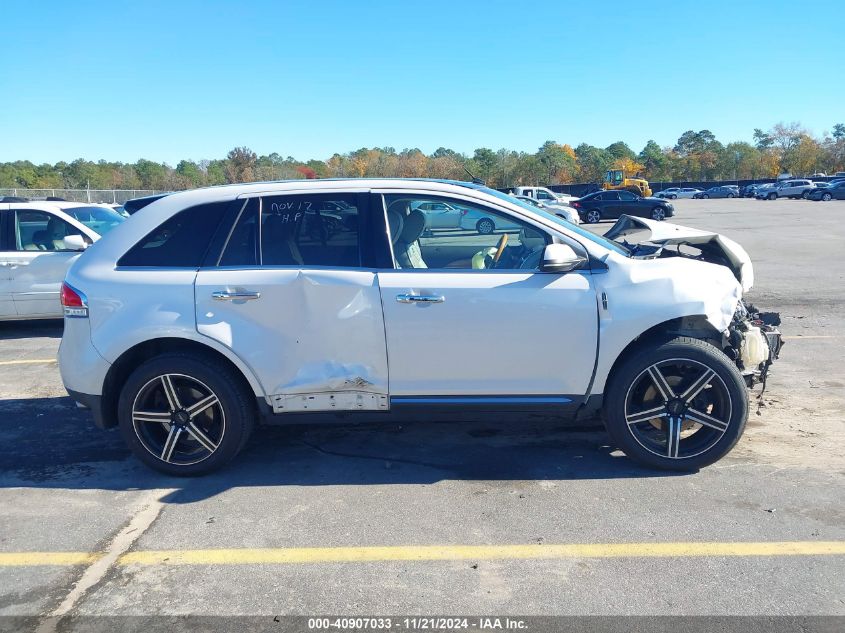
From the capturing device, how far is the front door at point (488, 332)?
406 cm

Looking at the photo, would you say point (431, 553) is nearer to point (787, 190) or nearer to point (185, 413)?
point (185, 413)

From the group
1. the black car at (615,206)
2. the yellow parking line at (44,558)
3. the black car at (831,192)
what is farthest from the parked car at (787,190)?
the yellow parking line at (44,558)

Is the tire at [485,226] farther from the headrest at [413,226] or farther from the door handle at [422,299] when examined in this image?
the door handle at [422,299]

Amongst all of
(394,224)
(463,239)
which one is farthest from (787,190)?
(394,224)

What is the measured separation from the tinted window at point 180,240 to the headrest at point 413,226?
3.82 ft

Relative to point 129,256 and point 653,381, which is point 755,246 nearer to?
point 653,381

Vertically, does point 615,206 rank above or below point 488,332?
above

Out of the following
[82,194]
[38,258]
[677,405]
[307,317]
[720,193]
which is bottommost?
[677,405]

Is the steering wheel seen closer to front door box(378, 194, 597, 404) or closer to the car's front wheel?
front door box(378, 194, 597, 404)

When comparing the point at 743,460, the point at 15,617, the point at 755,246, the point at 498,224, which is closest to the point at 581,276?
the point at 498,224

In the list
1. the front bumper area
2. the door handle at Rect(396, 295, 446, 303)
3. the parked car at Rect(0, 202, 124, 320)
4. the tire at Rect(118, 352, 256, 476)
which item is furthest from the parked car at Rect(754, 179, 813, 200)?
the front bumper area

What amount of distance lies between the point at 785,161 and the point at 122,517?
119031 mm

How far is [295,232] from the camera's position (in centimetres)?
→ 431

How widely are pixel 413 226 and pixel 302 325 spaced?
1.00 meters
